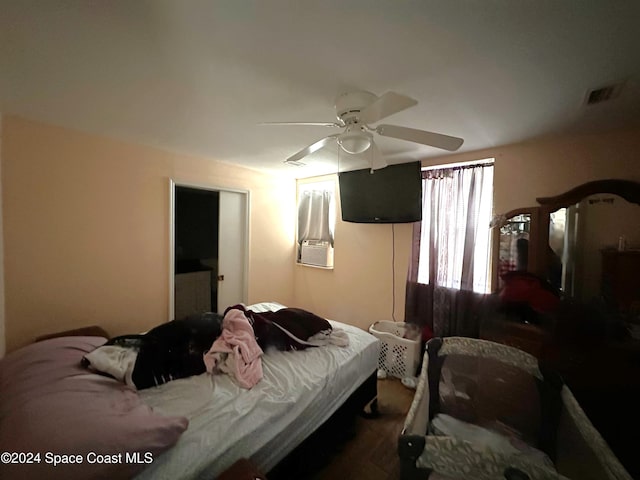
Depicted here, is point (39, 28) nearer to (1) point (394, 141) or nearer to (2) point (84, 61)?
(2) point (84, 61)

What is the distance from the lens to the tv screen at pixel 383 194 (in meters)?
2.55

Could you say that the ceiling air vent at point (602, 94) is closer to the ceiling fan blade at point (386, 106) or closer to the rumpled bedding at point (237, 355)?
the ceiling fan blade at point (386, 106)

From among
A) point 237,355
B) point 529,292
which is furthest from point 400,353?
point 237,355

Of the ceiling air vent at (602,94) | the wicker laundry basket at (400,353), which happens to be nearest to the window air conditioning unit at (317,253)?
the wicker laundry basket at (400,353)

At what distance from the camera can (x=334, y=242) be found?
11.3 feet

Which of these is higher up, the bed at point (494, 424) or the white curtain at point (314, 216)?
the white curtain at point (314, 216)

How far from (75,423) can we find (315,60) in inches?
68.4

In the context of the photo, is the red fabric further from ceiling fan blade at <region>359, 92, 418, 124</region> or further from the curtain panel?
ceiling fan blade at <region>359, 92, 418, 124</region>

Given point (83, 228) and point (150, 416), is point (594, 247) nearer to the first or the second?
point (150, 416)

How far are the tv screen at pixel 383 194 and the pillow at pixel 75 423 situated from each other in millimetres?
2398

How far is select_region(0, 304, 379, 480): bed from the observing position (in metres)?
0.80

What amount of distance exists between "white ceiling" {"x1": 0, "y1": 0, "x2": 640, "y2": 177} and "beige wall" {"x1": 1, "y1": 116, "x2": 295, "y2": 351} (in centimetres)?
31

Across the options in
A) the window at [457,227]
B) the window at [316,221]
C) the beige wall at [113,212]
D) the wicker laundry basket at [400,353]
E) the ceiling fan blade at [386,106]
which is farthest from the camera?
the window at [316,221]

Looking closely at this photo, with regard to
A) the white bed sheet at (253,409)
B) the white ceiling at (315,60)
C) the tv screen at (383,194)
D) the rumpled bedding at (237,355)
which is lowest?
the white bed sheet at (253,409)
